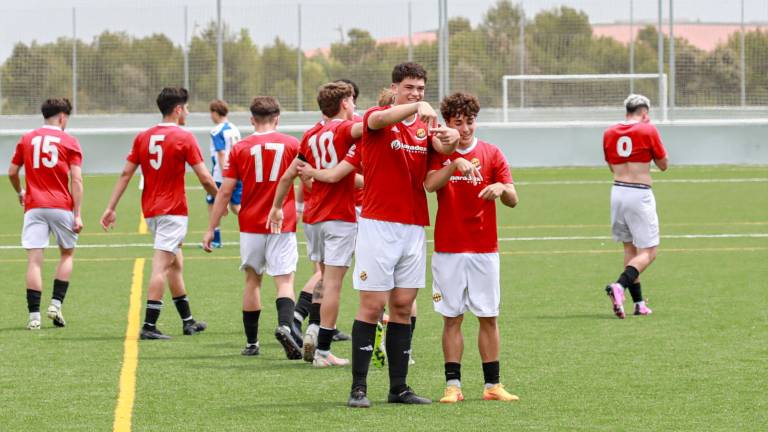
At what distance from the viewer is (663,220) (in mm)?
23125

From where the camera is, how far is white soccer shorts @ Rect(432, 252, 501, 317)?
8.35 metres

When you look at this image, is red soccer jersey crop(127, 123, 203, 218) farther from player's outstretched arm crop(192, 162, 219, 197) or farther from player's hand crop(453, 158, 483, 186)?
player's hand crop(453, 158, 483, 186)

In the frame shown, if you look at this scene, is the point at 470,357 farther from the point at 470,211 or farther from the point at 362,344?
the point at 470,211

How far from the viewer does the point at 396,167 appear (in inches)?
321

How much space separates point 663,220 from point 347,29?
17221mm

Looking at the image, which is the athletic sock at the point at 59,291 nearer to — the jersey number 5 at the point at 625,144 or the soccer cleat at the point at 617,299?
the soccer cleat at the point at 617,299

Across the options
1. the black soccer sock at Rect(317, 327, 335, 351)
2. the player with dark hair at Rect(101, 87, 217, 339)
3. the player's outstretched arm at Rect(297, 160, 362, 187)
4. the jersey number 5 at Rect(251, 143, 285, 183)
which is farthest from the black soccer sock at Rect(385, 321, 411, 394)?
the player with dark hair at Rect(101, 87, 217, 339)

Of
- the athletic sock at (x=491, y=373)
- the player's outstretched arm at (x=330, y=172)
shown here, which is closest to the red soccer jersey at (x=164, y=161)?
the player's outstretched arm at (x=330, y=172)

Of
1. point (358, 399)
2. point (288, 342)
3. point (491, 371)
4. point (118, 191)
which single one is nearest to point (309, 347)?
point (288, 342)

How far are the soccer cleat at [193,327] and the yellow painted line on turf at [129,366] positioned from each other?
16.4 inches

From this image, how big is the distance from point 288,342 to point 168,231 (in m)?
1.88

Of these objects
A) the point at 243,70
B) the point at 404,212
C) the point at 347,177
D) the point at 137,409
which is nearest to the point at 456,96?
the point at 404,212

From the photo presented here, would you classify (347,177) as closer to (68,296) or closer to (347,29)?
(68,296)

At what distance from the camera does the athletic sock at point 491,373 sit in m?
8.48
